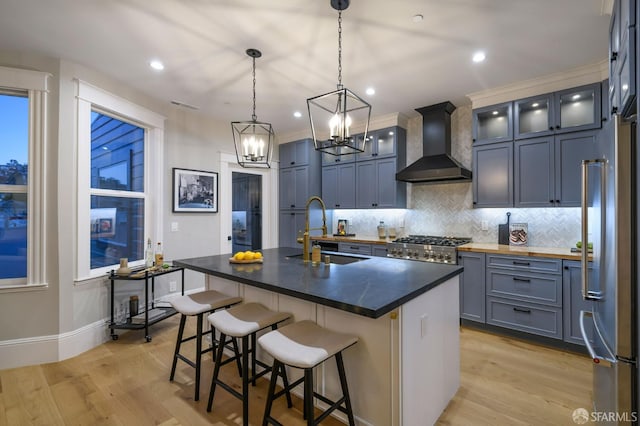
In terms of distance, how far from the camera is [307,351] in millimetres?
1525

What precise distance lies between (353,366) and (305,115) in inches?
150

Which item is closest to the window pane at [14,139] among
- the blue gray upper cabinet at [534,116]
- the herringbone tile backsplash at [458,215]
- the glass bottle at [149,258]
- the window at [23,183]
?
the window at [23,183]

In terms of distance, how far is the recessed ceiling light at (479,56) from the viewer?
9.20 ft

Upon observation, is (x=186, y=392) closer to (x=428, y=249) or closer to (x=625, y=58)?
(x=428, y=249)

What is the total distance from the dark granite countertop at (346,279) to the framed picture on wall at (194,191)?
191cm

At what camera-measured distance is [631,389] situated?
1.30 metres

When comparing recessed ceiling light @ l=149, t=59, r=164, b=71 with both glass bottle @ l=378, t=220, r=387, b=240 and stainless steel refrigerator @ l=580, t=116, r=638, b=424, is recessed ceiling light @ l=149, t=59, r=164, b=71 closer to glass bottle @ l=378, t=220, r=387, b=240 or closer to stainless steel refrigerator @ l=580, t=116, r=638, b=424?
stainless steel refrigerator @ l=580, t=116, r=638, b=424

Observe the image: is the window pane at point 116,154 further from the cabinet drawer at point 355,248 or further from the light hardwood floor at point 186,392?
the cabinet drawer at point 355,248

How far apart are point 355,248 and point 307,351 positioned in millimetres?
3052

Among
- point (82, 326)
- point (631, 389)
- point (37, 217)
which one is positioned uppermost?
point (37, 217)

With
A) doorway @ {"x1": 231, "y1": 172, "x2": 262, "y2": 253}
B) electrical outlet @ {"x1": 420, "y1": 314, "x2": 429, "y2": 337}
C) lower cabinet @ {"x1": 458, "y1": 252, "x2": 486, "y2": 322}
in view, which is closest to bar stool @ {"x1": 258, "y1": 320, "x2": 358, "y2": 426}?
electrical outlet @ {"x1": 420, "y1": 314, "x2": 429, "y2": 337}

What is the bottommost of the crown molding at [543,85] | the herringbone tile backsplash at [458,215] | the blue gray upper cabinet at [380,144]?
the herringbone tile backsplash at [458,215]

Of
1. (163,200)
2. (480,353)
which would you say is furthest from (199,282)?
(480,353)

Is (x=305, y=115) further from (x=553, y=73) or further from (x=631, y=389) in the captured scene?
(x=631, y=389)
